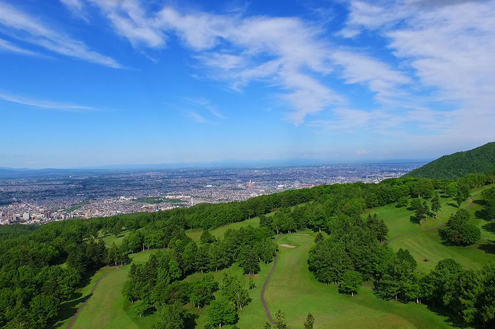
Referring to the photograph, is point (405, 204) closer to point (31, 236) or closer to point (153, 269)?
point (153, 269)

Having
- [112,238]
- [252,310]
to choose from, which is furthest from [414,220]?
[112,238]

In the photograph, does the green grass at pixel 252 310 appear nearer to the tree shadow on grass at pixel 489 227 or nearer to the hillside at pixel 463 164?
the tree shadow on grass at pixel 489 227

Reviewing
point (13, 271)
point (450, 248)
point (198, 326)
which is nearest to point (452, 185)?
point (450, 248)

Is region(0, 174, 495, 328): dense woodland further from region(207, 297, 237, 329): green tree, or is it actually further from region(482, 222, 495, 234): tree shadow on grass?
region(482, 222, 495, 234): tree shadow on grass

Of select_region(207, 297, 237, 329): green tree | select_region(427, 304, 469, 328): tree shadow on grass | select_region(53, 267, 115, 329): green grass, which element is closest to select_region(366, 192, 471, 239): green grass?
select_region(427, 304, 469, 328): tree shadow on grass

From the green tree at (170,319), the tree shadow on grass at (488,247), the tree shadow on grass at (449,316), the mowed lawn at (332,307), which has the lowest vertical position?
the mowed lawn at (332,307)

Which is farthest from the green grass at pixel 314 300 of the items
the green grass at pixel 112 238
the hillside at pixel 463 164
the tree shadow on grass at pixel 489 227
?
the hillside at pixel 463 164

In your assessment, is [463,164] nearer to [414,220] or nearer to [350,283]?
[414,220]
